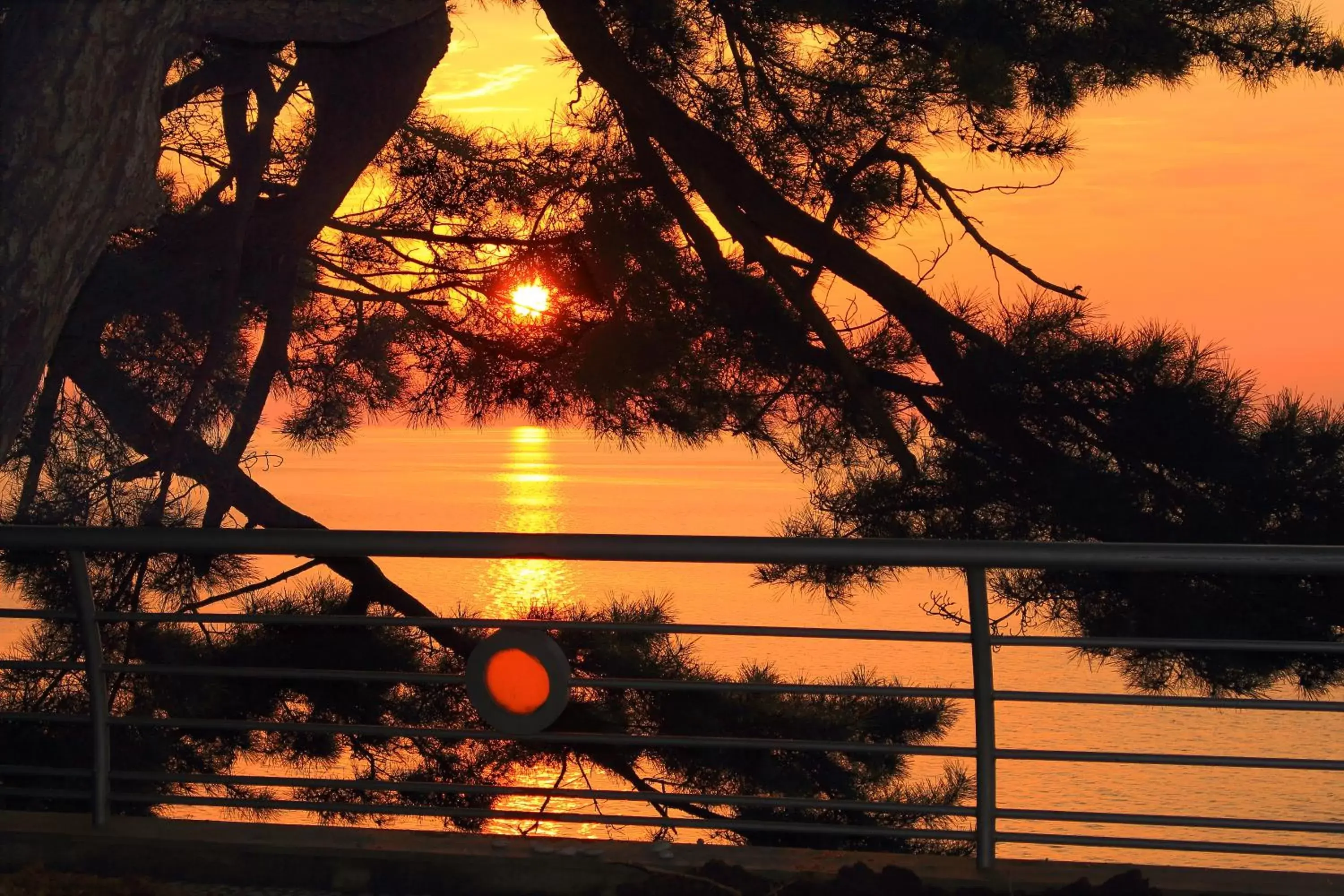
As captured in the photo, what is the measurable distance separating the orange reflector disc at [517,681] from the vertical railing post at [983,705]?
81 cm

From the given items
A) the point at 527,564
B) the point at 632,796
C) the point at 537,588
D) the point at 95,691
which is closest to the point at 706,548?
the point at 632,796

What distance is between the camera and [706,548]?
2.43 meters

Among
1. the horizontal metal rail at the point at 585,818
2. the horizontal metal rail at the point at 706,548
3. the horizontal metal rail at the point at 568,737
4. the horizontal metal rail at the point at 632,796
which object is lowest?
the horizontal metal rail at the point at 585,818

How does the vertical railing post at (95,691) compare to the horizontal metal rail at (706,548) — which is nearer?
the horizontal metal rail at (706,548)

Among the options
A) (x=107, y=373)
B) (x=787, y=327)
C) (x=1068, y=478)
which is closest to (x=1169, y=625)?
(x=1068, y=478)

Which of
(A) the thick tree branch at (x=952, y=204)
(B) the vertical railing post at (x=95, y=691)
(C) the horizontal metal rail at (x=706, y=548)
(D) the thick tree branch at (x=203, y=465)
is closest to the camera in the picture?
(C) the horizontal metal rail at (x=706, y=548)

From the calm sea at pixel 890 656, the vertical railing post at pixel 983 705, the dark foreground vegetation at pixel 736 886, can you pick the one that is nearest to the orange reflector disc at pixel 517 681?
the dark foreground vegetation at pixel 736 886

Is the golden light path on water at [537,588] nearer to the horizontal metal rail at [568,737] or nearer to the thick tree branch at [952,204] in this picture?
the horizontal metal rail at [568,737]

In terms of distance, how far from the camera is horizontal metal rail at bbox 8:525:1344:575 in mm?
2287

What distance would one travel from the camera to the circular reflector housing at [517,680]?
2629 millimetres

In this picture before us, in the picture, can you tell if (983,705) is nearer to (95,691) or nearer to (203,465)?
(95,691)

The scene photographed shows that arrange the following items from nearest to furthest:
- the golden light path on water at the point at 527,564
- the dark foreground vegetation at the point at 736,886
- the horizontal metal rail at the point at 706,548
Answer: the horizontal metal rail at the point at 706,548 → the dark foreground vegetation at the point at 736,886 → the golden light path on water at the point at 527,564

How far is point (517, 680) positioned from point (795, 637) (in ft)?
1.82

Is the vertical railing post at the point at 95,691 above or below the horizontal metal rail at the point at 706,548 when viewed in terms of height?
below
